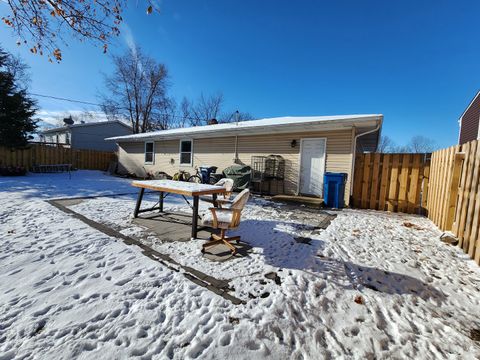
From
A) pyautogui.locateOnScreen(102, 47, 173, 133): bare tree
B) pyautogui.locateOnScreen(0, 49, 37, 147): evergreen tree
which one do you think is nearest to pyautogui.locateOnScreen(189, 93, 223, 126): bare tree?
pyautogui.locateOnScreen(102, 47, 173, 133): bare tree

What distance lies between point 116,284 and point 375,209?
7.27m

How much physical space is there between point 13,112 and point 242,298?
16855 millimetres

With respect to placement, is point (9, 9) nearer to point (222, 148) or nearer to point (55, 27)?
point (55, 27)

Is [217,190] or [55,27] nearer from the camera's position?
[217,190]

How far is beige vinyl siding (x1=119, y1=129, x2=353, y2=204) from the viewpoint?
24.0 ft

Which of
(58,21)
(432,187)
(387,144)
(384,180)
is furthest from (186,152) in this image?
(387,144)

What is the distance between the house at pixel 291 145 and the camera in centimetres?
717

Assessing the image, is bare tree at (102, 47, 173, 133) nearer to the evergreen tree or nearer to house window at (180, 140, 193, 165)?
the evergreen tree

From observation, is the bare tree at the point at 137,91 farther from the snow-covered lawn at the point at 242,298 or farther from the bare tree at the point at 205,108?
the snow-covered lawn at the point at 242,298

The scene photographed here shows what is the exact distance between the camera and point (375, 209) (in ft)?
22.3

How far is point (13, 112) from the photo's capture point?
469 inches

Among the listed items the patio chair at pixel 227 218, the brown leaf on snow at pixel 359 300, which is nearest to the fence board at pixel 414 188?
the brown leaf on snow at pixel 359 300

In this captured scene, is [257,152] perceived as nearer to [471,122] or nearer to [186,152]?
[186,152]

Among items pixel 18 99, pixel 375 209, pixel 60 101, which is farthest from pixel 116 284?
pixel 60 101
